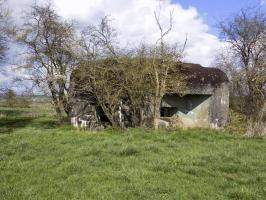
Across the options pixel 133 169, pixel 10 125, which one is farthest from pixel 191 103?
pixel 133 169

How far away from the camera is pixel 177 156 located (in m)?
10.0

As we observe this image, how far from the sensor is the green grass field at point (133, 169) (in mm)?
6938

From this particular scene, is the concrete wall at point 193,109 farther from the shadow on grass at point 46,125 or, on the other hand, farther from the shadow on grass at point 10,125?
the shadow on grass at point 10,125

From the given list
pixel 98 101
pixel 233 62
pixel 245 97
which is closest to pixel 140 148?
pixel 98 101

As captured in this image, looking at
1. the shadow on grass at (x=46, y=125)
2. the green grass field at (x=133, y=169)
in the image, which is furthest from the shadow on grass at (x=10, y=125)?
the green grass field at (x=133, y=169)

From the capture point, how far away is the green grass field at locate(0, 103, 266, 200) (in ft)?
22.8

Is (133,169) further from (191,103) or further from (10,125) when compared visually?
(10,125)

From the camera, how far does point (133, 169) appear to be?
850 centimetres

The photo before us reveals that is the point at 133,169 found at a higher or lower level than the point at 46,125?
lower

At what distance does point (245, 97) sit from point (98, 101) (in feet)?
30.1

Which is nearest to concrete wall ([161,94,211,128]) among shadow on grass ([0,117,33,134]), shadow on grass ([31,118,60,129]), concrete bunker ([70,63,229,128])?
concrete bunker ([70,63,229,128])

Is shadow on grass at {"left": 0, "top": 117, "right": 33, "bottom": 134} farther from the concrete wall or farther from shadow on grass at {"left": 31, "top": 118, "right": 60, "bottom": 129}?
the concrete wall

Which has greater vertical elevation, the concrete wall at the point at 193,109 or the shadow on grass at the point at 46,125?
the concrete wall at the point at 193,109

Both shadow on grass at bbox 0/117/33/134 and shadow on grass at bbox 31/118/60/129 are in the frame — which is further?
shadow on grass at bbox 31/118/60/129
